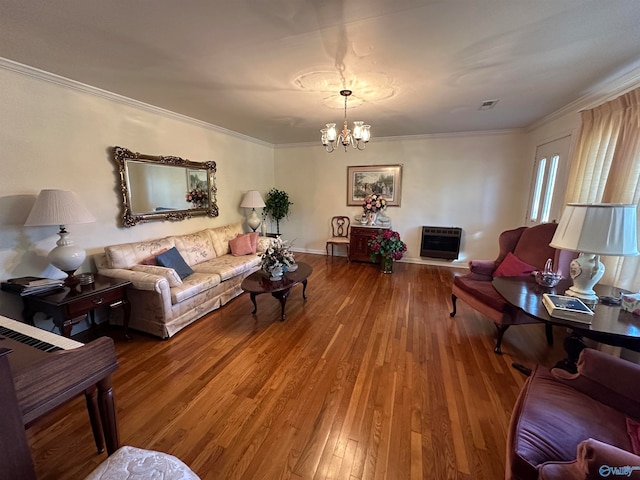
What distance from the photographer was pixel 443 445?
60.0 inches

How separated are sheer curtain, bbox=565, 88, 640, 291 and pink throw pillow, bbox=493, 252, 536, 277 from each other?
→ 0.56m

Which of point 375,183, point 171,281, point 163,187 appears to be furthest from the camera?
point 375,183

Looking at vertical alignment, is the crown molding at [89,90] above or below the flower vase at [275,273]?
above

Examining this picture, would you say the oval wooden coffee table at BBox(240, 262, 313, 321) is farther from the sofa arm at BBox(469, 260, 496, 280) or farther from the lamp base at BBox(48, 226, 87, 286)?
the sofa arm at BBox(469, 260, 496, 280)

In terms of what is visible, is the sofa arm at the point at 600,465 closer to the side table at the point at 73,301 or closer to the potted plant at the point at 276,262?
the potted plant at the point at 276,262

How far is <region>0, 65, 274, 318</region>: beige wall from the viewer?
220 cm

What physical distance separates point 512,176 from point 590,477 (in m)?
4.94

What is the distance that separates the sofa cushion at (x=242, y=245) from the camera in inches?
164

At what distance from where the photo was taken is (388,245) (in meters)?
4.63

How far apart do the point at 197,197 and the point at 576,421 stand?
4.51m

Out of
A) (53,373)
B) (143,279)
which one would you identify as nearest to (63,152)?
(143,279)

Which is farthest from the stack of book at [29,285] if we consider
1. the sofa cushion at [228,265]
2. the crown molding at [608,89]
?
the crown molding at [608,89]

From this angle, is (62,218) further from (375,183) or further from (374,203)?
(375,183)

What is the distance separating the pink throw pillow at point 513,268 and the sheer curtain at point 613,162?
56 cm
